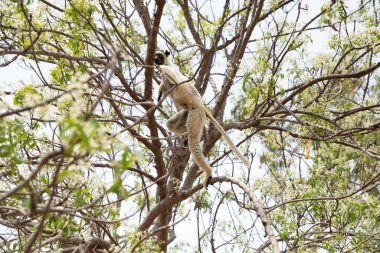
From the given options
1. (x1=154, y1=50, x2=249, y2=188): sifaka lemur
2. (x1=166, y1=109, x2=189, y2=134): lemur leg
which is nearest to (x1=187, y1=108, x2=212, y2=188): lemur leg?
(x1=154, y1=50, x2=249, y2=188): sifaka lemur

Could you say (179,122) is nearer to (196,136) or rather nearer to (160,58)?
(196,136)

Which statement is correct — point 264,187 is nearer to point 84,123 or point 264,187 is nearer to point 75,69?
point 75,69

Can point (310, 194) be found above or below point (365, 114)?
below

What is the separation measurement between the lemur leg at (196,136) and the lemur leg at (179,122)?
0.25 metres

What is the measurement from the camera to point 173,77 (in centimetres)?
780

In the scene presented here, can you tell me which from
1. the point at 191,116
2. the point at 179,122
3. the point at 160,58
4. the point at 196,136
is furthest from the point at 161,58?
the point at 196,136

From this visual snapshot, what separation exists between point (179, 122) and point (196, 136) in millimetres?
465

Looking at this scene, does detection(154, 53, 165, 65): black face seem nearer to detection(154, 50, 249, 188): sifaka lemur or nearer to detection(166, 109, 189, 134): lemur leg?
detection(154, 50, 249, 188): sifaka lemur

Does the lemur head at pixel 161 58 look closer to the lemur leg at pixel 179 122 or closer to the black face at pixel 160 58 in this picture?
the black face at pixel 160 58

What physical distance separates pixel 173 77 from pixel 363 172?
8.81 metres

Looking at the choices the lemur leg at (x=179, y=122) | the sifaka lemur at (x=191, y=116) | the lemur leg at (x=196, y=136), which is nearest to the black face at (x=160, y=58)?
the sifaka lemur at (x=191, y=116)

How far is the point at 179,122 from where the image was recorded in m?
7.86

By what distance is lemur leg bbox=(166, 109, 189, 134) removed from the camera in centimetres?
783

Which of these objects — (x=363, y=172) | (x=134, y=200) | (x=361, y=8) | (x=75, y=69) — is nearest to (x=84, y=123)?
(x=75, y=69)
